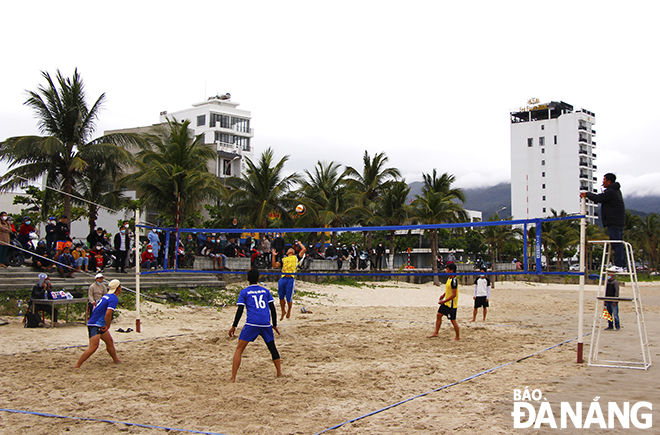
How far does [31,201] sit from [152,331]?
22.7 metres

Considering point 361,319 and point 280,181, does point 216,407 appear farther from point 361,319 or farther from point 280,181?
point 280,181

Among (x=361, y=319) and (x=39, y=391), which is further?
(x=361, y=319)

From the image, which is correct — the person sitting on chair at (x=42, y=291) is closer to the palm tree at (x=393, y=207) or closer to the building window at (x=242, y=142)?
the palm tree at (x=393, y=207)

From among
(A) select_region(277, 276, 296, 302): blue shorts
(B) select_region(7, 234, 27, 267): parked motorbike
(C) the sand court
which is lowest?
(C) the sand court

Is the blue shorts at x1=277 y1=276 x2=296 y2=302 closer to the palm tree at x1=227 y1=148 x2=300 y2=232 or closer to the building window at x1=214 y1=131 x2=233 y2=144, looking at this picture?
the palm tree at x1=227 y1=148 x2=300 y2=232

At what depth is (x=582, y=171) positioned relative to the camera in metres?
77.3

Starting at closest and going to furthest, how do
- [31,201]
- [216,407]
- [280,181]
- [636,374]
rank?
[216,407] → [636,374] → [280,181] → [31,201]

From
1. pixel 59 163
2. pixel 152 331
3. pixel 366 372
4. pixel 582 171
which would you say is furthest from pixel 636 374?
pixel 582 171

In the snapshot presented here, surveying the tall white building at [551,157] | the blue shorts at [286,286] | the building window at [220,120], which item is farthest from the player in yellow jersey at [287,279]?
the tall white building at [551,157]

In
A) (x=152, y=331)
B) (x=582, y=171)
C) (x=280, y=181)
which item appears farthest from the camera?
(x=582, y=171)

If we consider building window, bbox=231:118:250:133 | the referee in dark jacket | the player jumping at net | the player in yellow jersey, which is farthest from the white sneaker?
building window, bbox=231:118:250:133

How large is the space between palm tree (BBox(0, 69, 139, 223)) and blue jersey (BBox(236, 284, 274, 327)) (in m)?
13.2

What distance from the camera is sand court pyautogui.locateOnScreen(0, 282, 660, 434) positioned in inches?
194

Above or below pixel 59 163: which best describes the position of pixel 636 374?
below
